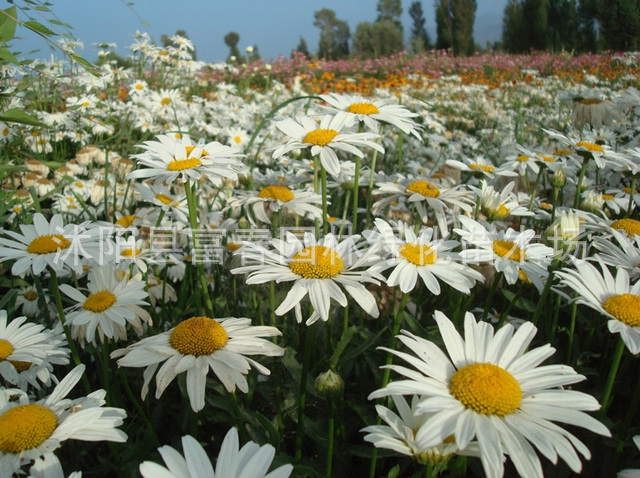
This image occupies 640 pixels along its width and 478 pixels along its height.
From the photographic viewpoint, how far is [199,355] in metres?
1.14

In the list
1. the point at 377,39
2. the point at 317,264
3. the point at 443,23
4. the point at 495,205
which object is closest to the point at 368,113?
the point at 495,205

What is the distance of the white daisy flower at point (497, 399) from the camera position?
816mm

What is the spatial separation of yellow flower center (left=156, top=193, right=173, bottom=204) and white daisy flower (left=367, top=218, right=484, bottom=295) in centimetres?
110

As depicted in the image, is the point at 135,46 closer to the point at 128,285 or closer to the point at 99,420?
the point at 128,285

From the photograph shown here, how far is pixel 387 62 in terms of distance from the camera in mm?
→ 13359

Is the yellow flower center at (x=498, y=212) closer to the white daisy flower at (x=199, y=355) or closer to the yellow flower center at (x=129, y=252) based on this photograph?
the white daisy flower at (x=199, y=355)

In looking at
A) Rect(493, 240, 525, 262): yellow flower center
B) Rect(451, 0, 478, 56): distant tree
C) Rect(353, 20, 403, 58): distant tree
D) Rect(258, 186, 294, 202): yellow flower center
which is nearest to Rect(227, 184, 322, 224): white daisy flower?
Rect(258, 186, 294, 202): yellow flower center

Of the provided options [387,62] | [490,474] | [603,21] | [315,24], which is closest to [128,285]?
[490,474]

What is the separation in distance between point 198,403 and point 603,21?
684 cm

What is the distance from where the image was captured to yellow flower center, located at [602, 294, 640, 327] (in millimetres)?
1145

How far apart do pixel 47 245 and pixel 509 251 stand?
1359mm

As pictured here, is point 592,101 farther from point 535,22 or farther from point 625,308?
point 535,22

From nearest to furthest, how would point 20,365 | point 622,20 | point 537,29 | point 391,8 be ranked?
point 20,365 < point 622,20 < point 537,29 < point 391,8

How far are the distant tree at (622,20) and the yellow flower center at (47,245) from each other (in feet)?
16.9
